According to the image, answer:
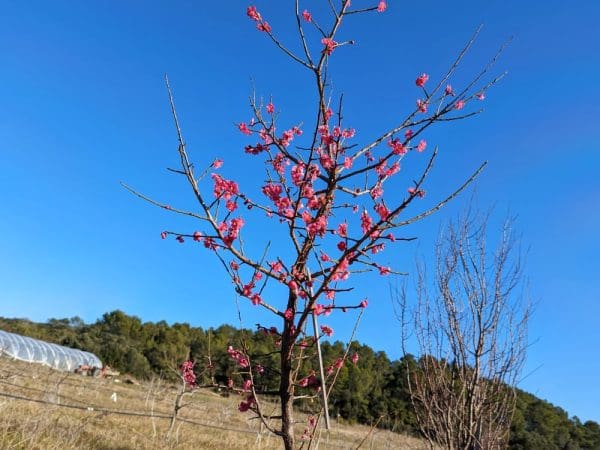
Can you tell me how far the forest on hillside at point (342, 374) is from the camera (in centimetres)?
2114

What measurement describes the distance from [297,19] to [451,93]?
3.03 ft

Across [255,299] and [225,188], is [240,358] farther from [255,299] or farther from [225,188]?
[225,188]

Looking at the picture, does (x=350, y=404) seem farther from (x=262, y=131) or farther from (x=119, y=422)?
(x=262, y=131)

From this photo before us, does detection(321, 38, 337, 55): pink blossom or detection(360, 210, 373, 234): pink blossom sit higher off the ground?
detection(321, 38, 337, 55): pink blossom

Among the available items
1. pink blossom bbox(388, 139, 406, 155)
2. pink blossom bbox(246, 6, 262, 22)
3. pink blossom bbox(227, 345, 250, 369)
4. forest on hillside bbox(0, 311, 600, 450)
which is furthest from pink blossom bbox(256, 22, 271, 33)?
forest on hillside bbox(0, 311, 600, 450)

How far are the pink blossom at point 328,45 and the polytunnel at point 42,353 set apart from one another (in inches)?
A: 919

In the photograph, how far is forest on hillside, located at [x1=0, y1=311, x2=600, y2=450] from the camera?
21141 millimetres

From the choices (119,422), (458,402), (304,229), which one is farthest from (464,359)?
(119,422)

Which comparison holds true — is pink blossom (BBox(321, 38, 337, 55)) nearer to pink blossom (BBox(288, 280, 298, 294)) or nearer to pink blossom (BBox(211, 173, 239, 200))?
pink blossom (BBox(211, 173, 239, 200))

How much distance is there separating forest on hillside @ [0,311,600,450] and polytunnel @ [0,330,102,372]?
10.8ft

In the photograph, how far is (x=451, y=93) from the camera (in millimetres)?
2645

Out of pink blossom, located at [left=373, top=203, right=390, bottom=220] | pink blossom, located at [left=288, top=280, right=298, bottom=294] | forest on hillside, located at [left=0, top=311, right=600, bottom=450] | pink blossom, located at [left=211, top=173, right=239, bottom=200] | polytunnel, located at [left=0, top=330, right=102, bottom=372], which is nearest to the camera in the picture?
pink blossom, located at [left=373, top=203, right=390, bottom=220]

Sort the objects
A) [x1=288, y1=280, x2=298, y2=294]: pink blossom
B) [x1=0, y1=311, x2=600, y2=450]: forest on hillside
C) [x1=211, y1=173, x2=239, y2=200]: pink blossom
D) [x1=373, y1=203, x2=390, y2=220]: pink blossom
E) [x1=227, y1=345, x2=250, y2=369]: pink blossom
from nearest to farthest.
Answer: [x1=373, y1=203, x2=390, y2=220]: pink blossom
[x1=288, y1=280, x2=298, y2=294]: pink blossom
[x1=211, y1=173, x2=239, y2=200]: pink blossom
[x1=227, y1=345, x2=250, y2=369]: pink blossom
[x1=0, y1=311, x2=600, y2=450]: forest on hillside

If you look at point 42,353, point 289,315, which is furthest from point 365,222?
point 42,353
